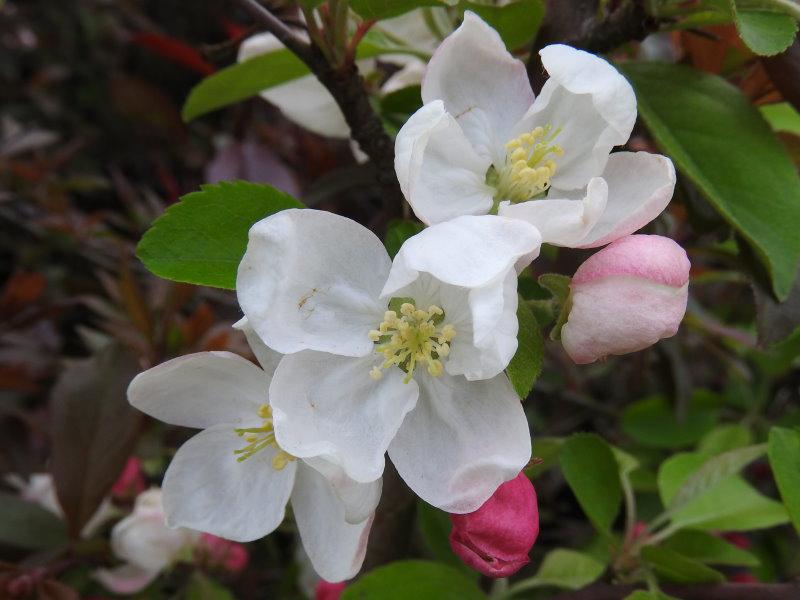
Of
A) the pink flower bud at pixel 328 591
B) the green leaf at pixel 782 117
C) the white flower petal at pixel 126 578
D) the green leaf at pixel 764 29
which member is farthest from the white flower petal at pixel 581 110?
the white flower petal at pixel 126 578

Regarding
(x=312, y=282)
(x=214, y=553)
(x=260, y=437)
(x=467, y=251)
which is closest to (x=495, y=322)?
(x=467, y=251)

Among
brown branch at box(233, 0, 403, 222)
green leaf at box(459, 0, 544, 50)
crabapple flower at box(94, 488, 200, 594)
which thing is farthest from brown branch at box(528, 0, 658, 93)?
crabapple flower at box(94, 488, 200, 594)

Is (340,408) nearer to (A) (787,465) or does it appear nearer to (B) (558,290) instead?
(B) (558,290)

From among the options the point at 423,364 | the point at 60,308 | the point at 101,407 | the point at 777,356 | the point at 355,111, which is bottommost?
the point at 777,356

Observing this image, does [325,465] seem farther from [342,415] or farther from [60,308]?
[60,308]

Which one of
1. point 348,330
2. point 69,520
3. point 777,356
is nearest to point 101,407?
point 69,520
